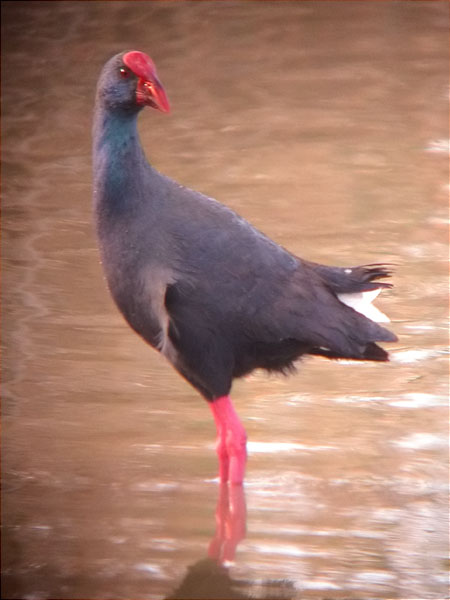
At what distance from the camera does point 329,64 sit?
1000 centimetres

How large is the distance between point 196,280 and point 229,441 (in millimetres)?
621

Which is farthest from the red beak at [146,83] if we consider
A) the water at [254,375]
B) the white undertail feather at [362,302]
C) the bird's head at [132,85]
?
the water at [254,375]

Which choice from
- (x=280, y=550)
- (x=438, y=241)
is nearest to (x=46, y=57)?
(x=438, y=241)

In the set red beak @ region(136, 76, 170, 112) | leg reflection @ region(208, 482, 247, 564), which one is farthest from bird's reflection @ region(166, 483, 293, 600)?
red beak @ region(136, 76, 170, 112)

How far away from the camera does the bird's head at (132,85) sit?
14.4 ft

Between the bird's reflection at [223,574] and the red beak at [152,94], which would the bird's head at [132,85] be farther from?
the bird's reflection at [223,574]

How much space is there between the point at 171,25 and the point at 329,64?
1873mm

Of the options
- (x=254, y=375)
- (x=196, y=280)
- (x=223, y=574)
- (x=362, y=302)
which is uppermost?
(x=196, y=280)

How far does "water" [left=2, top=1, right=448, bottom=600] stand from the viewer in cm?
404

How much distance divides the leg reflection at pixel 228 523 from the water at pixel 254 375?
0.01 meters

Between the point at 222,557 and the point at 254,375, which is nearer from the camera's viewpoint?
the point at 222,557

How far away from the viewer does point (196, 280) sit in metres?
4.38

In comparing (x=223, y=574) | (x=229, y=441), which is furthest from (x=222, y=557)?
(x=229, y=441)

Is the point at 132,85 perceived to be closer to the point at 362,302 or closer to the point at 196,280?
the point at 196,280
